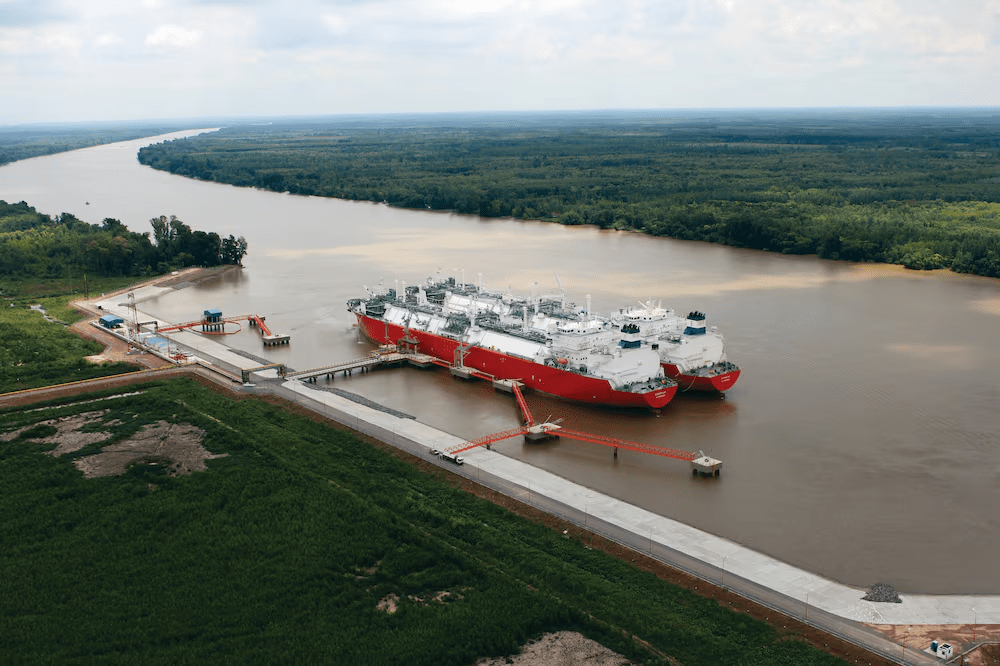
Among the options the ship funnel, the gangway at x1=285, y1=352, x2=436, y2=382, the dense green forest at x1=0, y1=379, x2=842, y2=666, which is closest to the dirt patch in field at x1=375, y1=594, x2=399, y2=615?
the dense green forest at x1=0, y1=379, x2=842, y2=666

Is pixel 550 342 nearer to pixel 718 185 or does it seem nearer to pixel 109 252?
pixel 109 252

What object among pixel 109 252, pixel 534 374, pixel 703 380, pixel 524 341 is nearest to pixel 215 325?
pixel 524 341

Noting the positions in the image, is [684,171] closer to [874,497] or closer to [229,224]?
[229,224]

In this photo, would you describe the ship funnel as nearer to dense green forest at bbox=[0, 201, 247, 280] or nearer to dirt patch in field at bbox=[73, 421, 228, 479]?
dirt patch in field at bbox=[73, 421, 228, 479]

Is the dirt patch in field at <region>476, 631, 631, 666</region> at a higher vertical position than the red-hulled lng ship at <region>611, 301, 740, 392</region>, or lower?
lower

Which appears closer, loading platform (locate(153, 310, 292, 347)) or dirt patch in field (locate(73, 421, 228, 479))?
dirt patch in field (locate(73, 421, 228, 479))

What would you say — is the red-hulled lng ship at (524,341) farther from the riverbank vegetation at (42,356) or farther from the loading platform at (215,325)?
the riverbank vegetation at (42,356)
